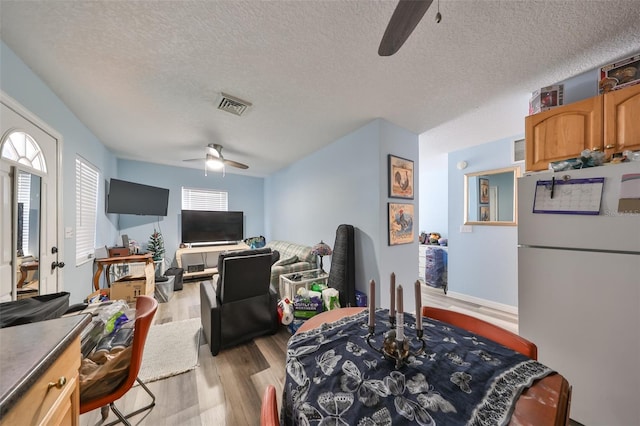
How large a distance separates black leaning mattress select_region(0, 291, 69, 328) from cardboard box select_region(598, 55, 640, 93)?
13.2 ft

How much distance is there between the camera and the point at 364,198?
2.74 metres

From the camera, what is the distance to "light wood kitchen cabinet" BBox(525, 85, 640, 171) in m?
1.39

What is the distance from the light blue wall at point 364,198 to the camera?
2.58m

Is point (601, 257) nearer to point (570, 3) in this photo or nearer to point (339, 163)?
point (570, 3)

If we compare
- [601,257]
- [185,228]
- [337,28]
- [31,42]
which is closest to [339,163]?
[337,28]

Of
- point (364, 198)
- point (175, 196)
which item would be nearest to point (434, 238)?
point (364, 198)

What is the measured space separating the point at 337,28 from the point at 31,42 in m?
2.13

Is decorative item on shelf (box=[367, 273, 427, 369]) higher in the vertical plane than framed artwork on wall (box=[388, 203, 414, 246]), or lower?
lower

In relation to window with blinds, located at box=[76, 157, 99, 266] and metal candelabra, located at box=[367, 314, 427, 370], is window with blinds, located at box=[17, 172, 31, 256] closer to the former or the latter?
window with blinds, located at box=[76, 157, 99, 266]

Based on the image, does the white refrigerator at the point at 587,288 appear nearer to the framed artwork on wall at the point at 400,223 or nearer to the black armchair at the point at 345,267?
the framed artwork on wall at the point at 400,223

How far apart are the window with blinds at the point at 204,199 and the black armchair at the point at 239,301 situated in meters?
3.30

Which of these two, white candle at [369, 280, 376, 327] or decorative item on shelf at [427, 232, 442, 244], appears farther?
decorative item on shelf at [427, 232, 442, 244]

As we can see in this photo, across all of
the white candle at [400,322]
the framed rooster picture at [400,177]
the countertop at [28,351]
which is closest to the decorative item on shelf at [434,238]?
the framed rooster picture at [400,177]

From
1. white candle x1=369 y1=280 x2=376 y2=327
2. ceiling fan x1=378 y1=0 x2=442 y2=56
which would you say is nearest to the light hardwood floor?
white candle x1=369 y1=280 x2=376 y2=327
